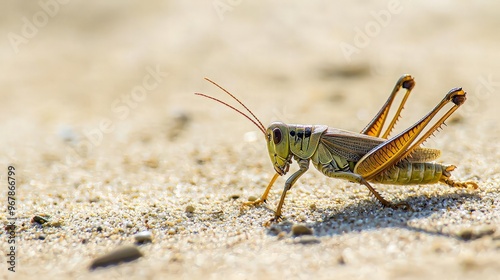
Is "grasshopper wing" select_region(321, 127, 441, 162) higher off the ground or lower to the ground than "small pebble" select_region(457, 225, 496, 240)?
higher

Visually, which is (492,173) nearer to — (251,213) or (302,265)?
(251,213)

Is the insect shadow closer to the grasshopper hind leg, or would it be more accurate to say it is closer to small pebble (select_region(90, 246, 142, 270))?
the grasshopper hind leg

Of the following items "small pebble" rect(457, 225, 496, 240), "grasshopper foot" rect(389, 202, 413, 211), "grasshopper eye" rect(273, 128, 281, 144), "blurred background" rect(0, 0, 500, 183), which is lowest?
"small pebble" rect(457, 225, 496, 240)

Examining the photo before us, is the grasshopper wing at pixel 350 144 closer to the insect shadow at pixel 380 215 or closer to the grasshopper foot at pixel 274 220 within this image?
the insect shadow at pixel 380 215

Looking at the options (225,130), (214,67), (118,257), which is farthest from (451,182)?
(214,67)

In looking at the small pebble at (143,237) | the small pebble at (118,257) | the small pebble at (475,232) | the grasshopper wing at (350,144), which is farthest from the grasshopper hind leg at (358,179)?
the small pebble at (118,257)

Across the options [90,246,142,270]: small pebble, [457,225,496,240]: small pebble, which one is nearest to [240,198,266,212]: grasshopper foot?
[90,246,142,270]: small pebble
